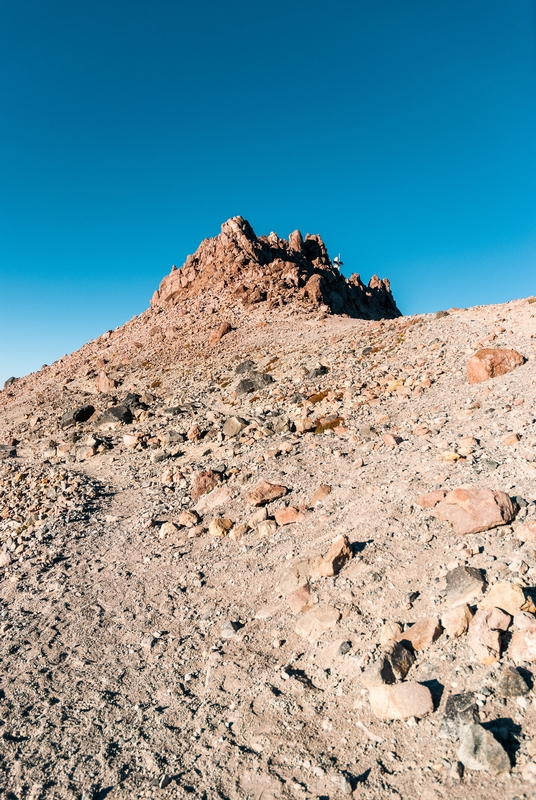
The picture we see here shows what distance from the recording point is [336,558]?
9.85m

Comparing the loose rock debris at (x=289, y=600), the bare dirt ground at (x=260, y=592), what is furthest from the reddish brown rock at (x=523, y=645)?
the bare dirt ground at (x=260, y=592)

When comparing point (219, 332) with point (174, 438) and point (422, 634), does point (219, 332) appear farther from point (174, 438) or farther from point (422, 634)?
point (422, 634)

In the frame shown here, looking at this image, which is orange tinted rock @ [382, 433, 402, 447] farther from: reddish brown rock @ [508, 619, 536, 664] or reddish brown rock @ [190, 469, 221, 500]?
reddish brown rock @ [508, 619, 536, 664]

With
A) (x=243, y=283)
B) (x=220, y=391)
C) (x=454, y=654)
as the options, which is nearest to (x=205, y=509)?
(x=454, y=654)

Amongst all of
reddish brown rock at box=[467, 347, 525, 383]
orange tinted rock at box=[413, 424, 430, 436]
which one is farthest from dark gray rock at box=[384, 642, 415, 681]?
reddish brown rock at box=[467, 347, 525, 383]

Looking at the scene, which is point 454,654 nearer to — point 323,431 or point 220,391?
point 323,431

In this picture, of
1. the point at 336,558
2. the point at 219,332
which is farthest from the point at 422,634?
the point at 219,332

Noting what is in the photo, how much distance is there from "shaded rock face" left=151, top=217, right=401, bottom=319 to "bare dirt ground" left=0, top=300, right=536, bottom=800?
29.1 meters

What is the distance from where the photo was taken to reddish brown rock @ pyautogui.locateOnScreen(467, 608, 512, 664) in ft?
21.4

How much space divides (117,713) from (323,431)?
12.3 m

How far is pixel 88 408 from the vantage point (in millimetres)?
29594

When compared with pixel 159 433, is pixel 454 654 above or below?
below

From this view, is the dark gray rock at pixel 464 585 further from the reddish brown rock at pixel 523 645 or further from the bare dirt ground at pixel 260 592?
the reddish brown rock at pixel 523 645

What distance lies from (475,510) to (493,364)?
1077 centimetres
